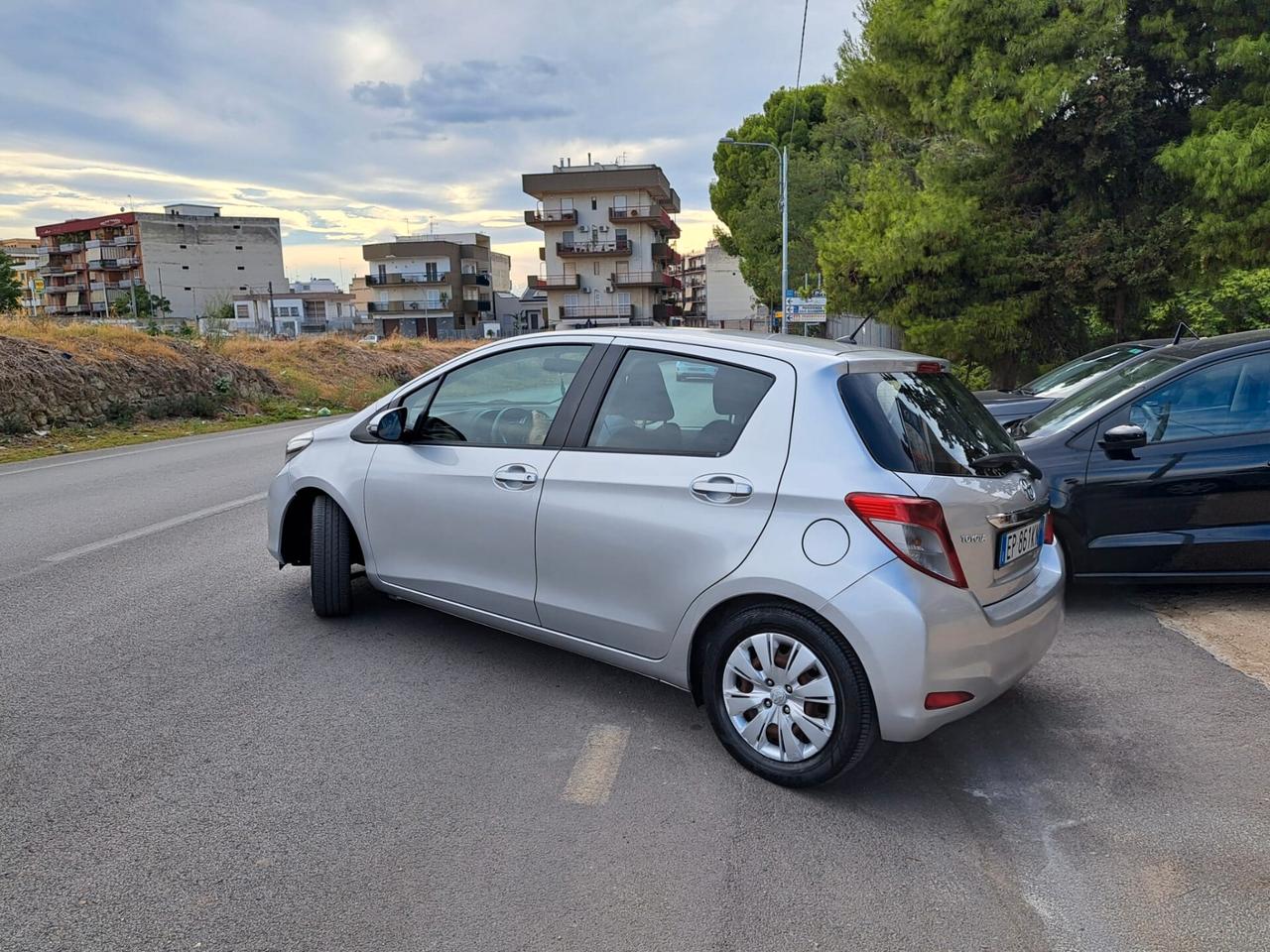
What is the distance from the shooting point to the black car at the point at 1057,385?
26.2 ft

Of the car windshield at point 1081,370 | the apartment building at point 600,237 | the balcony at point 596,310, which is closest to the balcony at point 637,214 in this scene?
the apartment building at point 600,237

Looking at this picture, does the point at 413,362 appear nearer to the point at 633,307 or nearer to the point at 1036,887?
the point at 1036,887

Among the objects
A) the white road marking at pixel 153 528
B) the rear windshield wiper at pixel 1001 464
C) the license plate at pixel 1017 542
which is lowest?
the white road marking at pixel 153 528

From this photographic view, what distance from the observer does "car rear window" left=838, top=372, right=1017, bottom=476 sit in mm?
3293

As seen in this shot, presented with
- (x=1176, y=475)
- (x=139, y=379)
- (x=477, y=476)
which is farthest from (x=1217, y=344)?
(x=139, y=379)

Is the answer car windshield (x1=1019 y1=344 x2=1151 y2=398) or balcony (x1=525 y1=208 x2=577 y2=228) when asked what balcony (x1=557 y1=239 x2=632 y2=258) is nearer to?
balcony (x1=525 y1=208 x2=577 y2=228)

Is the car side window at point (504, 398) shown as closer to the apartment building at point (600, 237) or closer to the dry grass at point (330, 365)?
the dry grass at point (330, 365)

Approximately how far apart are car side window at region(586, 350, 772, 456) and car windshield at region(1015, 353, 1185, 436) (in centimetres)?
297

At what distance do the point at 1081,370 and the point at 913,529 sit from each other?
7.53m

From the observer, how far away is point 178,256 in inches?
3642

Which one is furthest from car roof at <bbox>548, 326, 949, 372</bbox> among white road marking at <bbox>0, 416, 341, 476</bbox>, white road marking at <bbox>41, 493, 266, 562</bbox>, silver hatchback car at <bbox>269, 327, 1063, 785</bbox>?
white road marking at <bbox>0, 416, 341, 476</bbox>

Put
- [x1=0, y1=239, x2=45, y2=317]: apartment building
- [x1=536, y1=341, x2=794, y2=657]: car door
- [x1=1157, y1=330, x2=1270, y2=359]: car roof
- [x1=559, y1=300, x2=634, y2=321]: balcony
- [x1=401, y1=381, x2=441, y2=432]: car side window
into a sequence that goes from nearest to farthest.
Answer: [x1=536, y1=341, x2=794, y2=657]: car door → [x1=401, y1=381, x2=441, y2=432]: car side window → [x1=1157, y1=330, x2=1270, y2=359]: car roof → [x1=559, y1=300, x2=634, y2=321]: balcony → [x1=0, y1=239, x2=45, y2=317]: apartment building

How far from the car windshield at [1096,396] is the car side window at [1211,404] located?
167 millimetres

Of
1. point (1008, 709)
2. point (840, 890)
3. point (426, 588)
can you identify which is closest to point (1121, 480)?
point (1008, 709)
